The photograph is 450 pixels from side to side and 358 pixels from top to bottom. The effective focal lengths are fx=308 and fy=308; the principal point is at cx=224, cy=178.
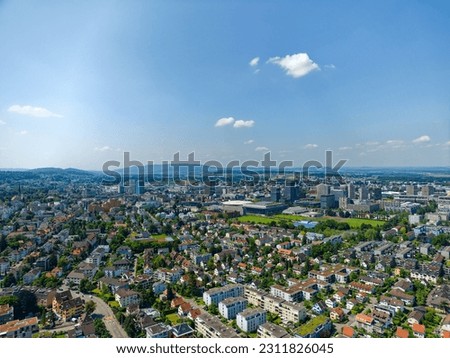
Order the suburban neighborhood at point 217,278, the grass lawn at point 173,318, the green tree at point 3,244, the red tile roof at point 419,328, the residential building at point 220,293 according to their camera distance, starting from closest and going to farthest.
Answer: the red tile roof at point 419,328 < the suburban neighborhood at point 217,278 < the grass lawn at point 173,318 < the residential building at point 220,293 < the green tree at point 3,244

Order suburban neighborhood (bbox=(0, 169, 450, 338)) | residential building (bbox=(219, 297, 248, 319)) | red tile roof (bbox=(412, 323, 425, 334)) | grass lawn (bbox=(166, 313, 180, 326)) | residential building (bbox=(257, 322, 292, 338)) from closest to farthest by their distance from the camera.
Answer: residential building (bbox=(257, 322, 292, 338)) → red tile roof (bbox=(412, 323, 425, 334)) → suburban neighborhood (bbox=(0, 169, 450, 338)) → grass lawn (bbox=(166, 313, 180, 326)) → residential building (bbox=(219, 297, 248, 319))

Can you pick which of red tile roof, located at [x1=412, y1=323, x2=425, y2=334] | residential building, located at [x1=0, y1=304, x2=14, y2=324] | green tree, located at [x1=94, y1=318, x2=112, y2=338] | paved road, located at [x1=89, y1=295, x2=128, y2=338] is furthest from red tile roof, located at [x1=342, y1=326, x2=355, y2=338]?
residential building, located at [x1=0, y1=304, x2=14, y2=324]

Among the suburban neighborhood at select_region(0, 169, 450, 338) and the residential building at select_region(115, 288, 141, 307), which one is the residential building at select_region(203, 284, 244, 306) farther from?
the residential building at select_region(115, 288, 141, 307)

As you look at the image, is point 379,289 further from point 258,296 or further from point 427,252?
point 427,252

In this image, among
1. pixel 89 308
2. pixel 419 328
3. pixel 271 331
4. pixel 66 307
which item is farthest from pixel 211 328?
pixel 419 328

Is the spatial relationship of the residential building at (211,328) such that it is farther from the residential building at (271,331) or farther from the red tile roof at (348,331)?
the red tile roof at (348,331)

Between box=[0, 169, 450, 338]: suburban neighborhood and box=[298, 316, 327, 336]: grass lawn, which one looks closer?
box=[298, 316, 327, 336]: grass lawn

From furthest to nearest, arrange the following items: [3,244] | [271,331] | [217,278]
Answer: [3,244] → [217,278] → [271,331]

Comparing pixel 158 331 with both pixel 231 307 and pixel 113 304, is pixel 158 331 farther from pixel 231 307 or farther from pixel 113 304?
pixel 113 304

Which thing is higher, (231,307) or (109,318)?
(231,307)

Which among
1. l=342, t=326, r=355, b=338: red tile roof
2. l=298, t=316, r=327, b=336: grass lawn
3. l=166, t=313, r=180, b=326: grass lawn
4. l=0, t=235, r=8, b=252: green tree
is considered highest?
l=0, t=235, r=8, b=252: green tree

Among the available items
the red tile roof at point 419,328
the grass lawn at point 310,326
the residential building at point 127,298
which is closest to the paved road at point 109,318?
the residential building at point 127,298
